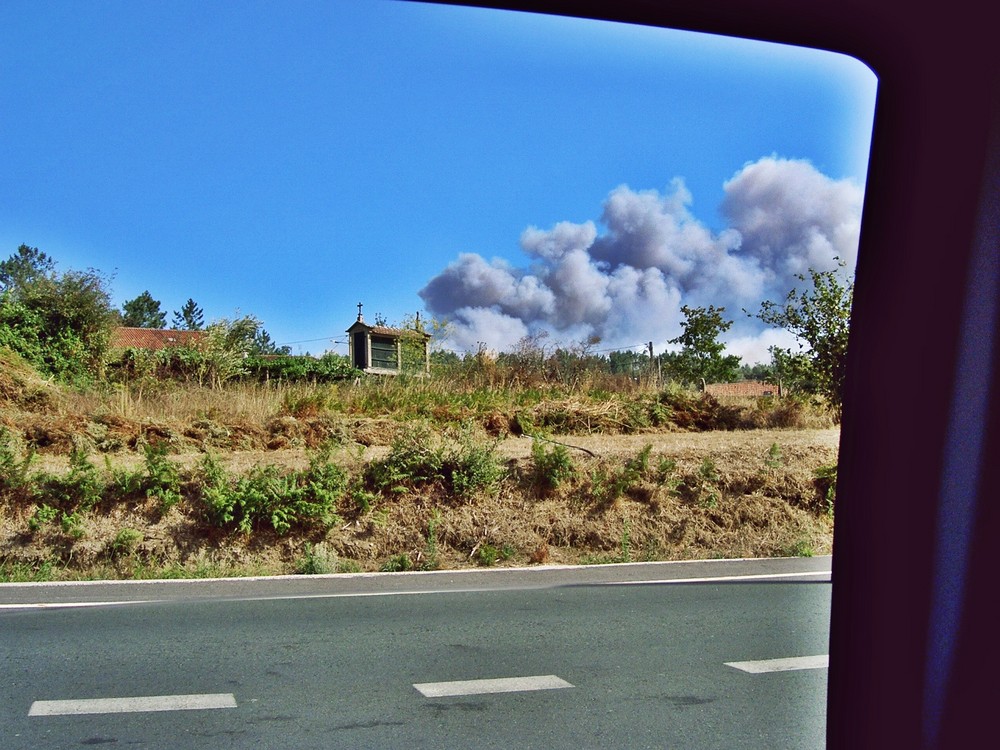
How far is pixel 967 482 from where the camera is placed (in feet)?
6.81

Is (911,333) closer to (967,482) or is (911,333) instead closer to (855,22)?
(967,482)

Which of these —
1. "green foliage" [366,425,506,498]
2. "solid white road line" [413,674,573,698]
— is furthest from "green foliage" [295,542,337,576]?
"solid white road line" [413,674,573,698]

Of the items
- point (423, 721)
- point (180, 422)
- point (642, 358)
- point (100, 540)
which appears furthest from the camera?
point (642, 358)

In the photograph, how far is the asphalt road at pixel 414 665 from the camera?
4789mm

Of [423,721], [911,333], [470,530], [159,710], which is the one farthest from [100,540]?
[911,333]

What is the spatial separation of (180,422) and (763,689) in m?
10.8

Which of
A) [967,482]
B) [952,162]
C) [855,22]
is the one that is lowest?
[967,482]

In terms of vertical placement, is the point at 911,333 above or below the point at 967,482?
above

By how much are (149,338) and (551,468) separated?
1281 cm

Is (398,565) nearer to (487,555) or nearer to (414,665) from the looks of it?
(487,555)

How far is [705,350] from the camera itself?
75.6 feet

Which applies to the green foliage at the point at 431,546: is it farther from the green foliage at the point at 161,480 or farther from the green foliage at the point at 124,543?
the green foliage at the point at 124,543

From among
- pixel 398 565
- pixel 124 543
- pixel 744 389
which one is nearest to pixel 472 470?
pixel 398 565

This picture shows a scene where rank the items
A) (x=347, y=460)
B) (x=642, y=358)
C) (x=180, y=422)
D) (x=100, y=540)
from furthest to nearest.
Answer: (x=642, y=358) → (x=180, y=422) → (x=347, y=460) → (x=100, y=540)
